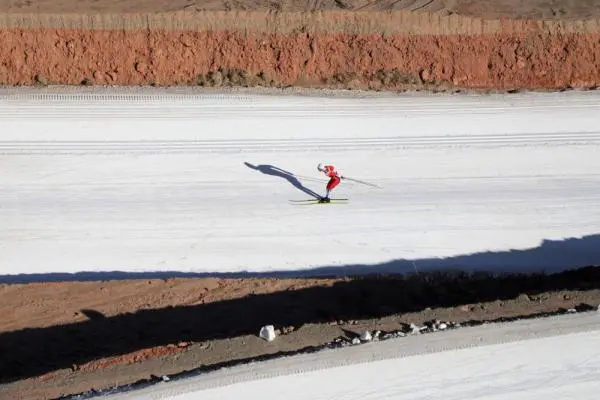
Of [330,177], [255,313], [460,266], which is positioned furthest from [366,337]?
[330,177]

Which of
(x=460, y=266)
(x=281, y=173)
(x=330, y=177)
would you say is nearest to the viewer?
(x=460, y=266)

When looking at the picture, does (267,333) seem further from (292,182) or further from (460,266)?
(292,182)

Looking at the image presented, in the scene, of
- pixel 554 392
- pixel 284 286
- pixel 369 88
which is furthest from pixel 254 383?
pixel 369 88

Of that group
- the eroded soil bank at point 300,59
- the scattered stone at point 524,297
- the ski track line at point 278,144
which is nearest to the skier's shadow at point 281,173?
the ski track line at point 278,144

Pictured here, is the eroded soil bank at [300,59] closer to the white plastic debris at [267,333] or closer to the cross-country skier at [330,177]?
the cross-country skier at [330,177]

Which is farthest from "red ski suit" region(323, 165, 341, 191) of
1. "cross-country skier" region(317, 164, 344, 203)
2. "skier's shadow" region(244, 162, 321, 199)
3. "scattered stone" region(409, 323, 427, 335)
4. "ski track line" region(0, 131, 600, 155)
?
"scattered stone" region(409, 323, 427, 335)

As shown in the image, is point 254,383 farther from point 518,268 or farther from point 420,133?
point 420,133

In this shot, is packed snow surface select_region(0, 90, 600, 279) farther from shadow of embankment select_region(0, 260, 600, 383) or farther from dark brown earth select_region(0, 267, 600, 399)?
dark brown earth select_region(0, 267, 600, 399)
